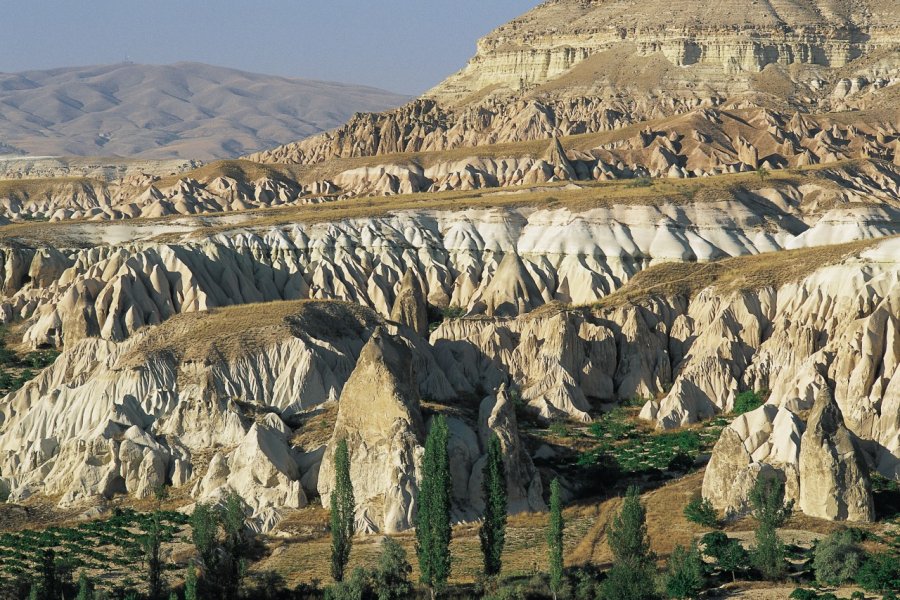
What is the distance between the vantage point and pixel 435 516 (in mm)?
43344

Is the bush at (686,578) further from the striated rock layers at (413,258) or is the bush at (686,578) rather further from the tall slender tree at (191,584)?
the striated rock layers at (413,258)

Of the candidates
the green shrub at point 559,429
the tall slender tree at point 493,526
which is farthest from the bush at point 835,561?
the green shrub at point 559,429

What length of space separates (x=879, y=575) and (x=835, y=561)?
1.30 meters

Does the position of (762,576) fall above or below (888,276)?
below

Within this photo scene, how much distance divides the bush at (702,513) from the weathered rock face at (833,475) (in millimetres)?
2817

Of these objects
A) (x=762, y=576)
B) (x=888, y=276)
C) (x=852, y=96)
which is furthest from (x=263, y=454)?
(x=852, y=96)

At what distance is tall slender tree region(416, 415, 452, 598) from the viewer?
43000 mm

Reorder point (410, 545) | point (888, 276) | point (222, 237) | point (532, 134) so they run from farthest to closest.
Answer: point (532, 134)
point (222, 237)
point (888, 276)
point (410, 545)

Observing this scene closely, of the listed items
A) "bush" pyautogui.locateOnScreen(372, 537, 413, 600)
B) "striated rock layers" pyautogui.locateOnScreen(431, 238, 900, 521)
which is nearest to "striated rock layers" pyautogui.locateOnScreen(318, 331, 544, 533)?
"bush" pyautogui.locateOnScreen(372, 537, 413, 600)

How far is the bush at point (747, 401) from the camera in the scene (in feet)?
213

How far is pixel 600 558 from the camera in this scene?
4578 centimetres

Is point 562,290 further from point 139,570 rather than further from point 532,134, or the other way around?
point 532,134

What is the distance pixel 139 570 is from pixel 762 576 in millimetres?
17697

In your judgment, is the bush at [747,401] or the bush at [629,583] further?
the bush at [747,401]
